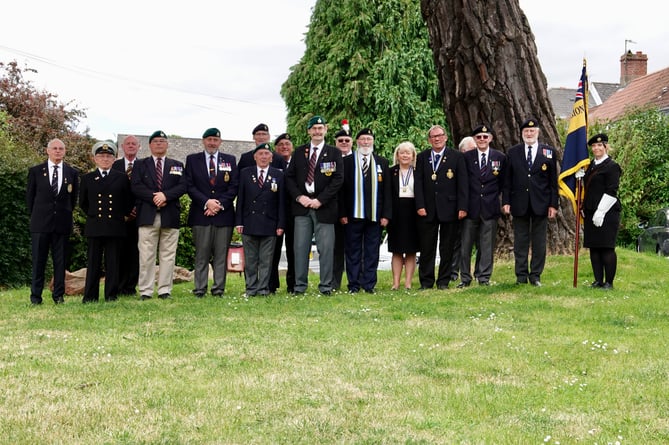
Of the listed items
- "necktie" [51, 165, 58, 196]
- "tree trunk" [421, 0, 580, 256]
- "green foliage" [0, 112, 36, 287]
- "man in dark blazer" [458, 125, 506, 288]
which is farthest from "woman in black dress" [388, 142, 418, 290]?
"green foliage" [0, 112, 36, 287]

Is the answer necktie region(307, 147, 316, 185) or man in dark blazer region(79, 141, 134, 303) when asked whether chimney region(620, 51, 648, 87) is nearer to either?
necktie region(307, 147, 316, 185)

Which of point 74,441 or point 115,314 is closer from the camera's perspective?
point 74,441

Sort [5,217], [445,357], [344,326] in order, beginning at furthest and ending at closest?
[5,217]
[344,326]
[445,357]

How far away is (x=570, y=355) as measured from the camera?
580cm

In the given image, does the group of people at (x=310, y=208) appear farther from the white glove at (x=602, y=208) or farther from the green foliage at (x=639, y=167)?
the green foliage at (x=639, y=167)

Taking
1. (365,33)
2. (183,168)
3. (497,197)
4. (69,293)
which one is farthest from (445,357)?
(365,33)

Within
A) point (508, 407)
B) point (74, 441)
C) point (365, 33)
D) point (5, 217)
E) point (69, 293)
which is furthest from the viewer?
point (365, 33)

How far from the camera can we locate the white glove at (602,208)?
9250mm

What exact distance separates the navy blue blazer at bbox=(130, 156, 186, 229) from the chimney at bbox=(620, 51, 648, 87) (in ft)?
133

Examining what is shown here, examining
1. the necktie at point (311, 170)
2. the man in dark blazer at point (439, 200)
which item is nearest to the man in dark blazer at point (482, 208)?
the man in dark blazer at point (439, 200)

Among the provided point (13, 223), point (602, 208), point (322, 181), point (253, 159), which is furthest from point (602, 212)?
Result: point (13, 223)

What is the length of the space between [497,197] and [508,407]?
5.87 m

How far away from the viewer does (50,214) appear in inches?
377

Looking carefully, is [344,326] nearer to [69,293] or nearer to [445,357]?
[445,357]
